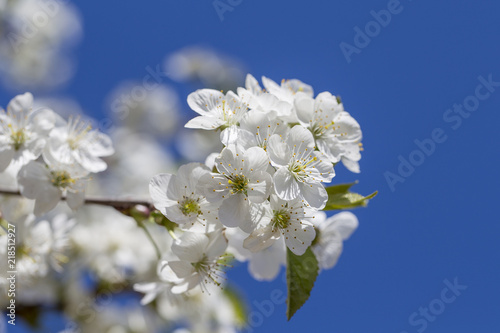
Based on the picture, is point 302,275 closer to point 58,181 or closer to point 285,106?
point 285,106

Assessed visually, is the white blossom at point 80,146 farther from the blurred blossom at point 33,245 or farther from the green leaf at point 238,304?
the green leaf at point 238,304

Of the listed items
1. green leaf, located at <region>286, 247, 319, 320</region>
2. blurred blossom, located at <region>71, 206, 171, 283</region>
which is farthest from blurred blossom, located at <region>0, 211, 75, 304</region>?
green leaf, located at <region>286, 247, 319, 320</region>

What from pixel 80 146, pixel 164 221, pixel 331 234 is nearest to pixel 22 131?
pixel 80 146

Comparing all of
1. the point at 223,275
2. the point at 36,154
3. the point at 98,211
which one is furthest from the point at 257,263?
the point at 98,211

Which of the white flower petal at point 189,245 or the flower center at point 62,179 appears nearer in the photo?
the white flower petal at point 189,245

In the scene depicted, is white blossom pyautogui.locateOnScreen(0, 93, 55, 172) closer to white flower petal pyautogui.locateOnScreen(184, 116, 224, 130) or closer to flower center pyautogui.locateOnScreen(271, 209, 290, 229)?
white flower petal pyautogui.locateOnScreen(184, 116, 224, 130)

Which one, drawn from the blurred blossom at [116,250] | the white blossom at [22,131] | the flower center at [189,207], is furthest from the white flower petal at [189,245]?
the blurred blossom at [116,250]

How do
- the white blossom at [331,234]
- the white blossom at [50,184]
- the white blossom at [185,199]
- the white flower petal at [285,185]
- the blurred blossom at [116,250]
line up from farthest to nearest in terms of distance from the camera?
the blurred blossom at [116,250] → the white blossom at [331,234] → the white blossom at [50,184] → the white blossom at [185,199] → the white flower petal at [285,185]
